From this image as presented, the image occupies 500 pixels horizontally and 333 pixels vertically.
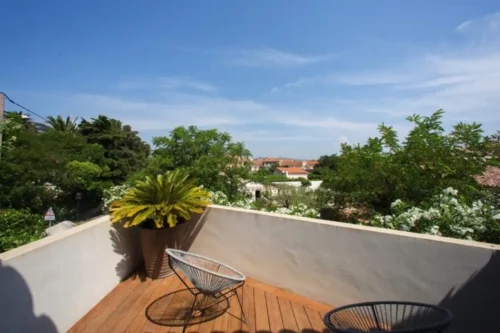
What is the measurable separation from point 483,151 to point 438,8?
2.08 m

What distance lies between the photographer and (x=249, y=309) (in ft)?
7.18

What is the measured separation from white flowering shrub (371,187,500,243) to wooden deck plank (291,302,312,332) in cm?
124

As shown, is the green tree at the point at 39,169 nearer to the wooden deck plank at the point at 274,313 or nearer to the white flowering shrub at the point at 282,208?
the white flowering shrub at the point at 282,208

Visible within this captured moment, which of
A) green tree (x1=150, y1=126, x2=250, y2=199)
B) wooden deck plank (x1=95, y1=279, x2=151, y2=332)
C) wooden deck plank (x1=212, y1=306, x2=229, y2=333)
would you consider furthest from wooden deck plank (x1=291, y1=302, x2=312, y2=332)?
green tree (x1=150, y1=126, x2=250, y2=199)

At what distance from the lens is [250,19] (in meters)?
5.18

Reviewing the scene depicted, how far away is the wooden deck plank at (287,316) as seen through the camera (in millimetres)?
1937

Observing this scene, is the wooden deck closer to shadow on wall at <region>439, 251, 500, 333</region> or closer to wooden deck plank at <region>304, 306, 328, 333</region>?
wooden deck plank at <region>304, 306, 328, 333</region>

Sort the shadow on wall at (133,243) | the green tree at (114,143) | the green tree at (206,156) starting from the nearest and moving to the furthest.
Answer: the shadow on wall at (133,243)
the green tree at (206,156)
the green tree at (114,143)

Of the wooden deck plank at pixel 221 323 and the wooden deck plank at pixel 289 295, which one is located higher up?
the wooden deck plank at pixel 289 295

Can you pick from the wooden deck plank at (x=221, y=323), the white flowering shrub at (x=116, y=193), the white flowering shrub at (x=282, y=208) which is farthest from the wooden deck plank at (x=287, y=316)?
the white flowering shrub at (x=116, y=193)

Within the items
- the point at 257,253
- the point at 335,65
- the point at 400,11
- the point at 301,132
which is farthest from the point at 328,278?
the point at 301,132

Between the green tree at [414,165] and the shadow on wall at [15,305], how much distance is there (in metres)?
3.77

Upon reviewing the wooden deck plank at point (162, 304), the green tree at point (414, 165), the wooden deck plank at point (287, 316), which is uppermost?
the green tree at point (414, 165)

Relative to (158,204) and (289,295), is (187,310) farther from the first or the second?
(158,204)
